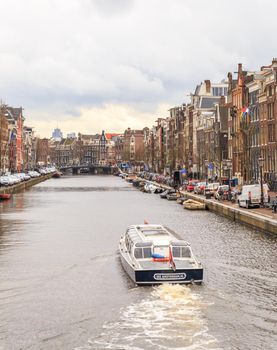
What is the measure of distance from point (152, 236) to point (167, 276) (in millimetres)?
6881

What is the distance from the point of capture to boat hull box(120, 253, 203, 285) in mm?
34969

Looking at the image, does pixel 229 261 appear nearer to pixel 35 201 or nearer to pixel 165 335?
pixel 165 335

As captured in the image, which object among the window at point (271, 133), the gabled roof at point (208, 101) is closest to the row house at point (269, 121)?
the window at point (271, 133)

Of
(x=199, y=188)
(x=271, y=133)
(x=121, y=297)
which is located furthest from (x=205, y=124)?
(x=121, y=297)

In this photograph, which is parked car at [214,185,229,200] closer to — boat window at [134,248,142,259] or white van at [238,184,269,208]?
white van at [238,184,269,208]

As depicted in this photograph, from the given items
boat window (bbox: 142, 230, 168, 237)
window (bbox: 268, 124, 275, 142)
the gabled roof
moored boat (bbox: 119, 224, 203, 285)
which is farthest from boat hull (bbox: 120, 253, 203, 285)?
the gabled roof

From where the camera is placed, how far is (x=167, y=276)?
1377 inches

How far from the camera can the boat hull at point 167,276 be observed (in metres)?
35.0

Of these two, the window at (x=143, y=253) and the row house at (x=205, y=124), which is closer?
the window at (x=143, y=253)

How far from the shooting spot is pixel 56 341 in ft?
88.2

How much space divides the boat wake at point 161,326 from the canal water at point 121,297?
0.14 ft

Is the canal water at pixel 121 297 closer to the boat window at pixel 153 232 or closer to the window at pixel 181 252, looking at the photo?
the window at pixel 181 252

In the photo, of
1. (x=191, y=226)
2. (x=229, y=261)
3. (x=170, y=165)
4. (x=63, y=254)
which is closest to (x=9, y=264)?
(x=63, y=254)

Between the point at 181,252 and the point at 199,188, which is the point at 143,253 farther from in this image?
the point at 199,188
